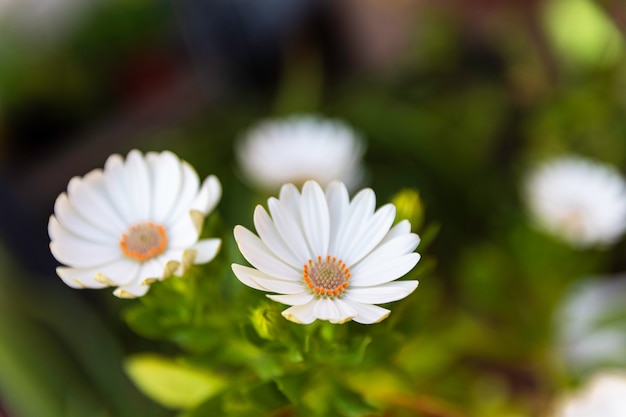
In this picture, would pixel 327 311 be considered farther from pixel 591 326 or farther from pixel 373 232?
pixel 591 326

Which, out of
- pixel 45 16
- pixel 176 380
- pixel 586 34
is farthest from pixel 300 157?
pixel 45 16

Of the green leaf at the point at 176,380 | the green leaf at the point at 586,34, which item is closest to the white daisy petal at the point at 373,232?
the green leaf at the point at 176,380

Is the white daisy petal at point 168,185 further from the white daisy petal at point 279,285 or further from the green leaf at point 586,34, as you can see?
the green leaf at point 586,34

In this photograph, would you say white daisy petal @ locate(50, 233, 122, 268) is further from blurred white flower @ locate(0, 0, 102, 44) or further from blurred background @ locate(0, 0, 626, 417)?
blurred white flower @ locate(0, 0, 102, 44)

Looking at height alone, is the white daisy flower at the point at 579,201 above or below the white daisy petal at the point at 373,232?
above

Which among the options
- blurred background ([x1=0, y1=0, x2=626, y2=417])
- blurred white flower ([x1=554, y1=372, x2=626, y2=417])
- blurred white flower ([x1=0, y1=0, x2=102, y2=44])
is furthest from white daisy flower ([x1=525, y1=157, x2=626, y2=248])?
blurred white flower ([x1=0, y1=0, x2=102, y2=44])

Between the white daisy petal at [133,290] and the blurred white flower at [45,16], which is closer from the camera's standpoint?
the white daisy petal at [133,290]

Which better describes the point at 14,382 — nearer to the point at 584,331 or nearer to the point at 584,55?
the point at 584,331
